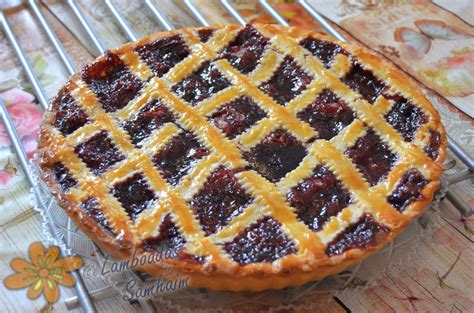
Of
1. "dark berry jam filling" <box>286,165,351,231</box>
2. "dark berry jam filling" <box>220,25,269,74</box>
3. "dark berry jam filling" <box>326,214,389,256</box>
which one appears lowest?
"dark berry jam filling" <box>326,214,389,256</box>

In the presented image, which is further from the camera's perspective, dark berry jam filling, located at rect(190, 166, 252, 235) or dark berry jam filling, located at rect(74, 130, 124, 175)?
dark berry jam filling, located at rect(74, 130, 124, 175)

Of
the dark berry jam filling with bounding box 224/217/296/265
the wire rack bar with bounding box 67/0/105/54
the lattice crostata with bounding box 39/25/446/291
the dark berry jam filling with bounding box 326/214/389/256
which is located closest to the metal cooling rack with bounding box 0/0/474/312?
the wire rack bar with bounding box 67/0/105/54

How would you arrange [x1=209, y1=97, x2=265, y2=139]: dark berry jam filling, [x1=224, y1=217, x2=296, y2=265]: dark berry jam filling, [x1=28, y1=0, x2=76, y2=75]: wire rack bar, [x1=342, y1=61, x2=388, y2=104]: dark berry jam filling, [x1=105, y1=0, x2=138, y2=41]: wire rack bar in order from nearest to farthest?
1. [x1=224, y1=217, x2=296, y2=265]: dark berry jam filling
2. [x1=209, y1=97, x2=265, y2=139]: dark berry jam filling
3. [x1=342, y1=61, x2=388, y2=104]: dark berry jam filling
4. [x1=28, y1=0, x2=76, y2=75]: wire rack bar
5. [x1=105, y1=0, x2=138, y2=41]: wire rack bar

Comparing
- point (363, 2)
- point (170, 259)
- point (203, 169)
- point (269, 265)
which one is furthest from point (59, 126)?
point (363, 2)

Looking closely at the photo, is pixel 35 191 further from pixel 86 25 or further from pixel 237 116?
pixel 86 25

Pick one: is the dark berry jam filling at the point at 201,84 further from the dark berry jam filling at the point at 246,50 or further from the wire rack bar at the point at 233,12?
the wire rack bar at the point at 233,12

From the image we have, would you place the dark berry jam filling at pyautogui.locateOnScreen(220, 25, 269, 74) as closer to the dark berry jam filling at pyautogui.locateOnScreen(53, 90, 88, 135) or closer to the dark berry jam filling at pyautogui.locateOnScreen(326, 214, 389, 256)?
the dark berry jam filling at pyautogui.locateOnScreen(53, 90, 88, 135)

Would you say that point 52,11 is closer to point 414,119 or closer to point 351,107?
point 351,107
